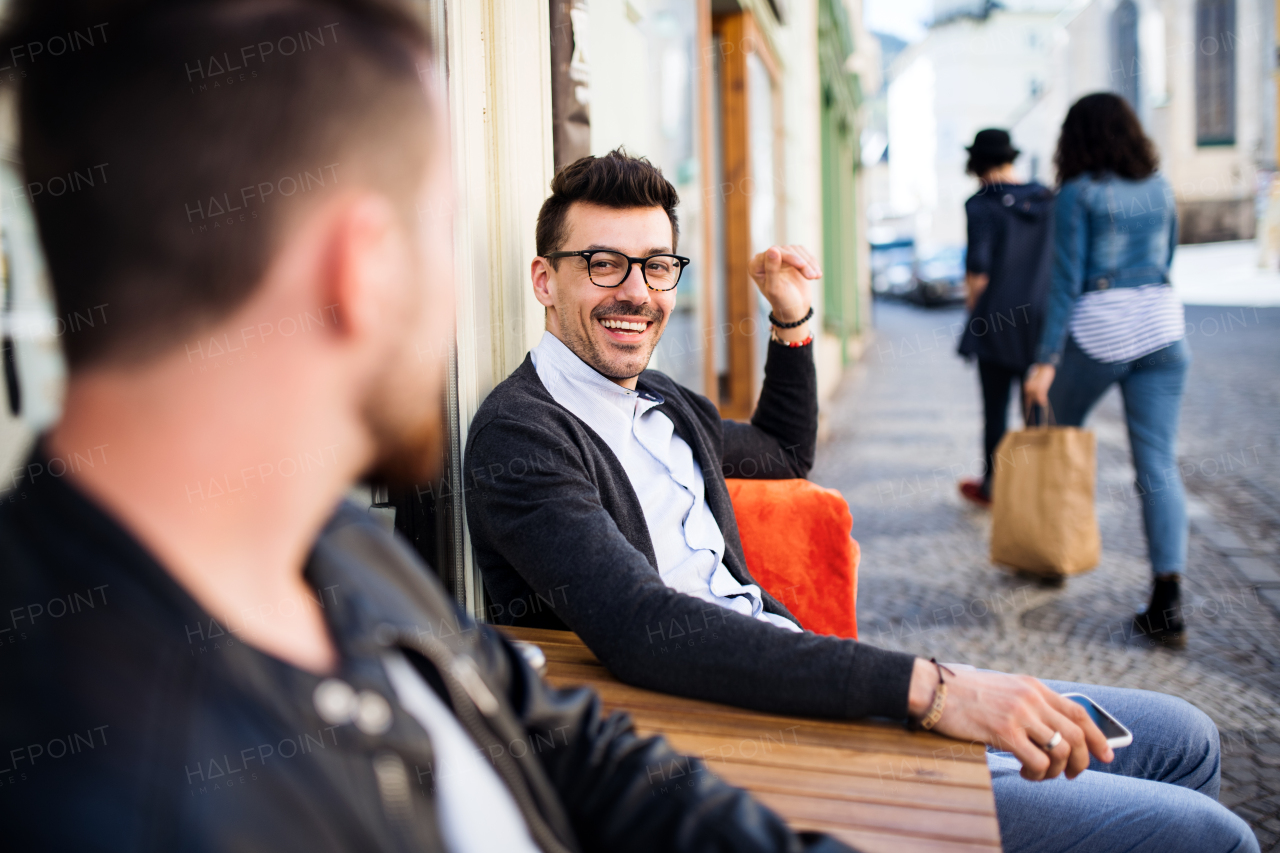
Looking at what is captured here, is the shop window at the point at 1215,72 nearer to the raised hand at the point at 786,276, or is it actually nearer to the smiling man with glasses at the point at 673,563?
the raised hand at the point at 786,276

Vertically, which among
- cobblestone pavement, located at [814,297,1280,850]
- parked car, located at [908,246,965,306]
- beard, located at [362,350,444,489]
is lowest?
cobblestone pavement, located at [814,297,1280,850]

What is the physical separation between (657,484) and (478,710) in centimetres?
128

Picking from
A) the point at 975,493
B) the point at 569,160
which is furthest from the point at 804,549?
the point at 975,493

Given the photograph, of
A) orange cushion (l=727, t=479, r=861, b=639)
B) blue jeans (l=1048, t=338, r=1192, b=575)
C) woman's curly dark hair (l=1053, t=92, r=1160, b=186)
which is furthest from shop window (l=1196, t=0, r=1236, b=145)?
orange cushion (l=727, t=479, r=861, b=639)

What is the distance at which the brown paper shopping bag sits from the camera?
3.78 metres

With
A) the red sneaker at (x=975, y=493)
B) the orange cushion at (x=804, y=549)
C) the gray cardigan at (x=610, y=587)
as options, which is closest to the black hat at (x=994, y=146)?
the red sneaker at (x=975, y=493)

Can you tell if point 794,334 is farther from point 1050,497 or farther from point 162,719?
point 162,719

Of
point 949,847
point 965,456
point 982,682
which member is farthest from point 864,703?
point 965,456

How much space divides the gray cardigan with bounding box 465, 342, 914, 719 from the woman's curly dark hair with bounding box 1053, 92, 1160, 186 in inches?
106

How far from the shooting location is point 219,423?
0.56 meters

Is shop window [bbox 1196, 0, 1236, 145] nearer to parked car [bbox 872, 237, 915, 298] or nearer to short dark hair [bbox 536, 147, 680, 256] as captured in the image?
parked car [bbox 872, 237, 915, 298]

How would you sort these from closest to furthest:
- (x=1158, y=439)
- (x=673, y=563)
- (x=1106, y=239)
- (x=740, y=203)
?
(x=673, y=563)
(x=1158, y=439)
(x=1106, y=239)
(x=740, y=203)

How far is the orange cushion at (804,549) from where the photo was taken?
2.25 m

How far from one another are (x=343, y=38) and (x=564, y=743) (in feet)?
2.18
